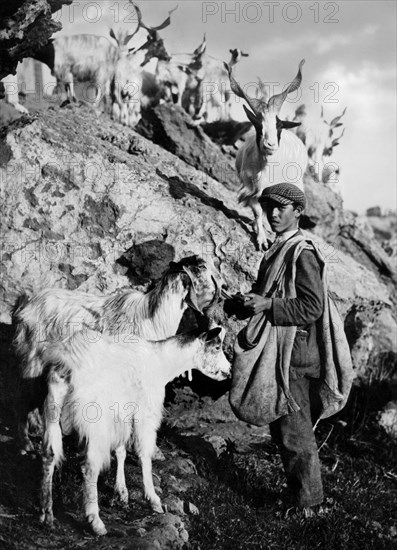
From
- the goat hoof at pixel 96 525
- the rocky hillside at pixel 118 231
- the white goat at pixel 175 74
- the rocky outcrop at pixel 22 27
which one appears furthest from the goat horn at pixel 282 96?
the white goat at pixel 175 74

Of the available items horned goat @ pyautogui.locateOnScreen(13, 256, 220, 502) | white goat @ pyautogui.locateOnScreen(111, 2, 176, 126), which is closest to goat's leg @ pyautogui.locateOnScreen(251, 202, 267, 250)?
horned goat @ pyautogui.locateOnScreen(13, 256, 220, 502)

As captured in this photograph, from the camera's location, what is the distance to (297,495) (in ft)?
14.1

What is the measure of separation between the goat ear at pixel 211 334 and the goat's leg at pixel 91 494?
1103 mm

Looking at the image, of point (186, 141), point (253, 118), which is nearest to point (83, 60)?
point (186, 141)

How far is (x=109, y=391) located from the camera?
3.81 m

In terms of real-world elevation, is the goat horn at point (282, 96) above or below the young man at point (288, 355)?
above

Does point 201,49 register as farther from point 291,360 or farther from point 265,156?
point 291,360

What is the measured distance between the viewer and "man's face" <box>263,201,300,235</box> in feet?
14.1

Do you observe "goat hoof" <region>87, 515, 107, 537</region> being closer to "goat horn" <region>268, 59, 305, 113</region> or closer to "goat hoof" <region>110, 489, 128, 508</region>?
"goat hoof" <region>110, 489, 128, 508</region>

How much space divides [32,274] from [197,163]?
16.7ft

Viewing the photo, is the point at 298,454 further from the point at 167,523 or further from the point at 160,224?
the point at 160,224

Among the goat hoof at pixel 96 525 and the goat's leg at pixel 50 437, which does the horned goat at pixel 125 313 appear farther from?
the goat hoof at pixel 96 525

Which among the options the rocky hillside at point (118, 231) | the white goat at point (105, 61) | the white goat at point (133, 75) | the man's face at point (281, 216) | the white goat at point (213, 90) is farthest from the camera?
the white goat at point (213, 90)

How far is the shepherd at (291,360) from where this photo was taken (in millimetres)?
4227
